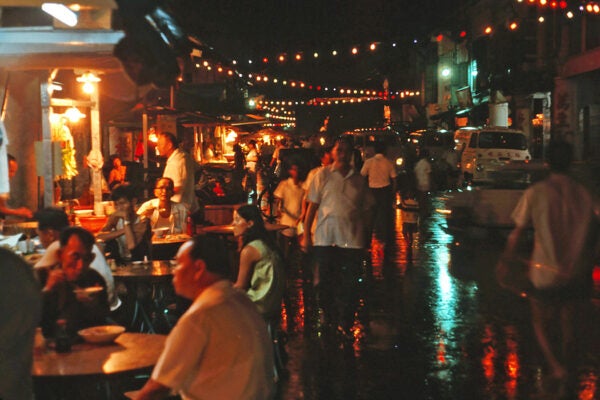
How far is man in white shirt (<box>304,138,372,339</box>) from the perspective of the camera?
9867 millimetres

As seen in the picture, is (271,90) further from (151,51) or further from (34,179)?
(151,51)

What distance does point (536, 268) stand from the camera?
6.91 meters

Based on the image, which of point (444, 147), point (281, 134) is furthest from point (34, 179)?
point (281, 134)

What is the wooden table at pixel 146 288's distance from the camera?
791 centimetres

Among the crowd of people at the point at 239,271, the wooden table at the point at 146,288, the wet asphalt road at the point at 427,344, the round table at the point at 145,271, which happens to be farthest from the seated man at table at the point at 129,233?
the wet asphalt road at the point at 427,344

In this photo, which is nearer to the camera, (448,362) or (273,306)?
(273,306)

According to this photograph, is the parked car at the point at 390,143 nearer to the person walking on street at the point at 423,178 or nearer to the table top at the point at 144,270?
the person walking on street at the point at 423,178

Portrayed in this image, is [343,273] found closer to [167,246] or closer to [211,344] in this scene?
[167,246]

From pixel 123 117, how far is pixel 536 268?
13805 millimetres

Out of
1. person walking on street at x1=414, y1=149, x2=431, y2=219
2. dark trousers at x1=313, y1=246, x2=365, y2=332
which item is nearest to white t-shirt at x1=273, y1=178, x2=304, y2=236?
dark trousers at x1=313, y1=246, x2=365, y2=332

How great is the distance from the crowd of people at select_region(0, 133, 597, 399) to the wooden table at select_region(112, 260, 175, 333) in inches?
16.3

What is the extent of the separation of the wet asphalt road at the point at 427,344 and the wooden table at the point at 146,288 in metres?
1.39

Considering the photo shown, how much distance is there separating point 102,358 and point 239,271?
2.79m

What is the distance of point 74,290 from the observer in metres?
5.57
